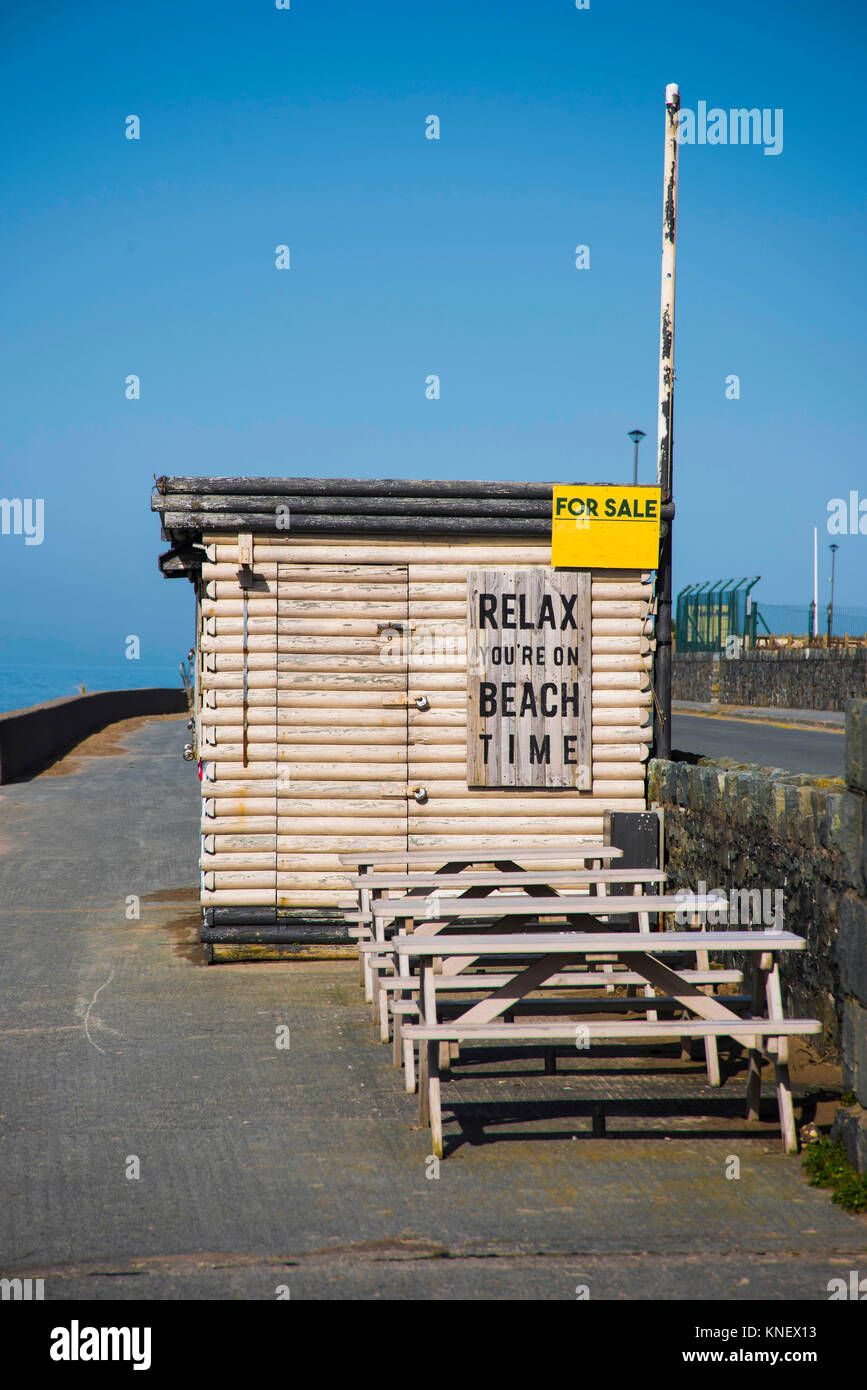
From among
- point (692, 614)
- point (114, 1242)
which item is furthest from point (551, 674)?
point (692, 614)

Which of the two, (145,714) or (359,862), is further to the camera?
(145,714)

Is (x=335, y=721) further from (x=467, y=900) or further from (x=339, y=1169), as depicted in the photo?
(x=339, y=1169)

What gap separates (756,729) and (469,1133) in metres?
25.5

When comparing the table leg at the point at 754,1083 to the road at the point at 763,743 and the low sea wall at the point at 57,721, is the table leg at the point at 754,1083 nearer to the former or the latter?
the road at the point at 763,743

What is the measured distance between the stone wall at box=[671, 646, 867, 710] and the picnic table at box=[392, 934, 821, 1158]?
88.4 ft

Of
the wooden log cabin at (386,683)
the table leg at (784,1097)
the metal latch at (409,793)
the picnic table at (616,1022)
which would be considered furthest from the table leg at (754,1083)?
the metal latch at (409,793)

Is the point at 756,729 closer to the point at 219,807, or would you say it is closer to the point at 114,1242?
the point at 219,807

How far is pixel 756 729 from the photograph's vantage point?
30.0 meters

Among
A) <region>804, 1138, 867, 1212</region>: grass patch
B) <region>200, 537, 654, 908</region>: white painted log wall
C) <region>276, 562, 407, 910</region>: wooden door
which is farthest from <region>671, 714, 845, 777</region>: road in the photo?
<region>804, 1138, 867, 1212</region>: grass patch

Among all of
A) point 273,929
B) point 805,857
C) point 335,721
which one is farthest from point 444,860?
point 273,929

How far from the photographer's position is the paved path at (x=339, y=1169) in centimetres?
425

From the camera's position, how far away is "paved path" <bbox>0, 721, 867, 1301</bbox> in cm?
425

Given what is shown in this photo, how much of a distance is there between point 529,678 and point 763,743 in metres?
16.9

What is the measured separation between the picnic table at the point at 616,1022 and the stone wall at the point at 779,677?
2693 centimetres
